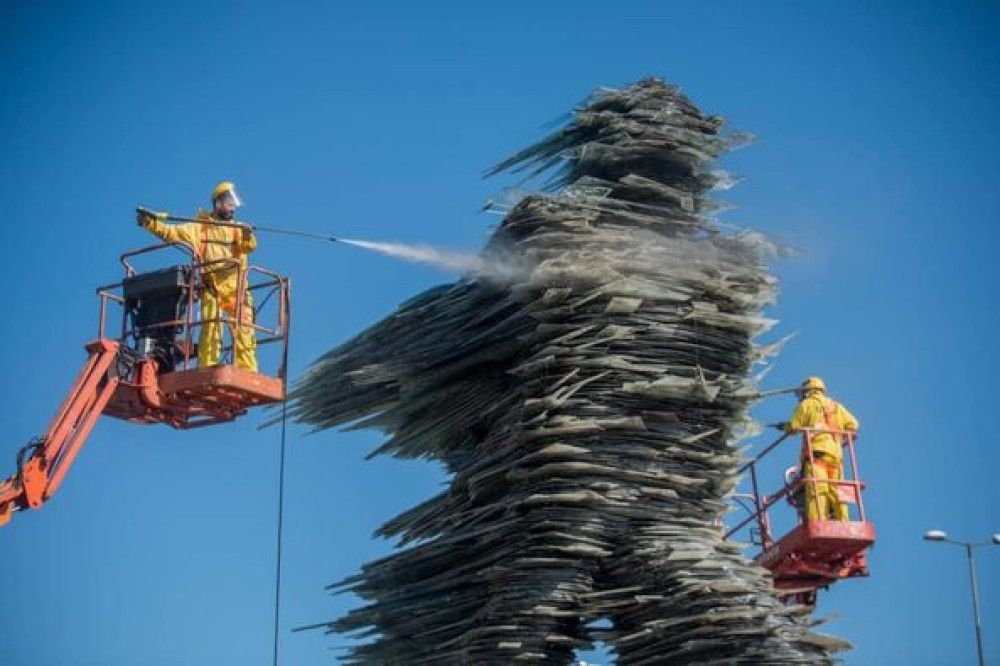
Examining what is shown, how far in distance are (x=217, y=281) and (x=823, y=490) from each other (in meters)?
5.73

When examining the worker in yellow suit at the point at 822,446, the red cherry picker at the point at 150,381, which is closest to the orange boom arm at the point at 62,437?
the red cherry picker at the point at 150,381

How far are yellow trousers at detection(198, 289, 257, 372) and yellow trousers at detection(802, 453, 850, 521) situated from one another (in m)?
5.06

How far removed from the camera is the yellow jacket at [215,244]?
12250 millimetres

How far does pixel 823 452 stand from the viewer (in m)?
12.7

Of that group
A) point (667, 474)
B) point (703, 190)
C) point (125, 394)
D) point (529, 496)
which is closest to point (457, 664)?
point (529, 496)

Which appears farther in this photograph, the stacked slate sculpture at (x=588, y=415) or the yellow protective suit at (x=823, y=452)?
the yellow protective suit at (x=823, y=452)

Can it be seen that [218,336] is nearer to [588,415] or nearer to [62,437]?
[62,437]

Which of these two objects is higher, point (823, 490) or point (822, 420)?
point (822, 420)

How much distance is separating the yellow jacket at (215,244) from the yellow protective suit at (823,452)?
5178mm

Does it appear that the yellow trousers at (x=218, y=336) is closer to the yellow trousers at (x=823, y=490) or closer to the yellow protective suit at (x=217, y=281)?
the yellow protective suit at (x=217, y=281)

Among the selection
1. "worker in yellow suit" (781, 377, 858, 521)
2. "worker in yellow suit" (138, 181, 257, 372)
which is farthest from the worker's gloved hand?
"worker in yellow suit" (781, 377, 858, 521)

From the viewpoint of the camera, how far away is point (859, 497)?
41.2ft

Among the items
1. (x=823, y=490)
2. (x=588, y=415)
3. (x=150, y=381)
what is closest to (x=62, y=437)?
(x=150, y=381)

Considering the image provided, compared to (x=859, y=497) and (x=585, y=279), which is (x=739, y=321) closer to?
(x=585, y=279)
